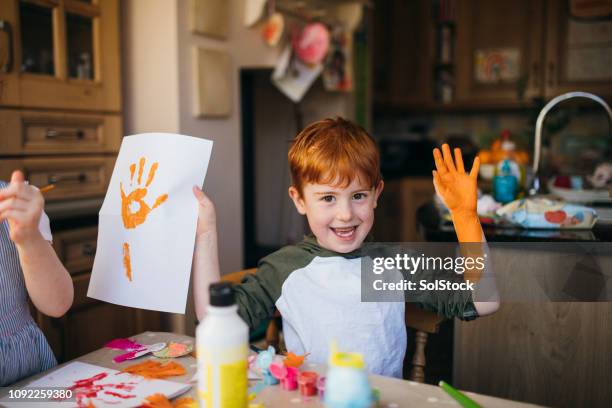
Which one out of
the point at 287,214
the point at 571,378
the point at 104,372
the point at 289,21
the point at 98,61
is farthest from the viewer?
the point at 287,214

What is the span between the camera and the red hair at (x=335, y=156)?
1.04 m

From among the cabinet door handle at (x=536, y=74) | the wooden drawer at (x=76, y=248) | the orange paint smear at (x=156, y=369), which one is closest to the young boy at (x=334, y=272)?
the orange paint smear at (x=156, y=369)

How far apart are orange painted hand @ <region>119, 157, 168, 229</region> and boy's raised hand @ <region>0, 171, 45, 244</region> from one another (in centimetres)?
17

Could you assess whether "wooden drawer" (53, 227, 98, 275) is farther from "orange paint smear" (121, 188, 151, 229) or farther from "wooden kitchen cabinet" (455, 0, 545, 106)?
"wooden kitchen cabinet" (455, 0, 545, 106)

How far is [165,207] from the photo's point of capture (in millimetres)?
953

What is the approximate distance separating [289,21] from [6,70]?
1.41 m

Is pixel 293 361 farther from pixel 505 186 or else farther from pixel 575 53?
pixel 575 53

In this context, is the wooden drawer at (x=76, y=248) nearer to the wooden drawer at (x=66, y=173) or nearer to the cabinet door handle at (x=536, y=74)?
the wooden drawer at (x=66, y=173)

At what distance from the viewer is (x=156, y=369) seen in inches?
35.8

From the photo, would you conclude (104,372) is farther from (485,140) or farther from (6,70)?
(485,140)

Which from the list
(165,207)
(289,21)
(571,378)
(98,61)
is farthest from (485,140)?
(165,207)

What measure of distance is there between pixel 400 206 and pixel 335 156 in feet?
9.40

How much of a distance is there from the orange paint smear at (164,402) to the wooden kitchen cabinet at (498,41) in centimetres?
348
